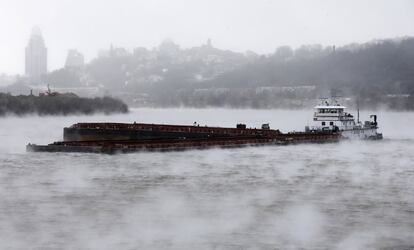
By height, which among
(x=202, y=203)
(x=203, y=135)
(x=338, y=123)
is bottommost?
(x=202, y=203)

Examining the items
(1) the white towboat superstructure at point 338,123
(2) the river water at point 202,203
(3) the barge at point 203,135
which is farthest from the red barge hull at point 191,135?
(2) the river water at point 202,203

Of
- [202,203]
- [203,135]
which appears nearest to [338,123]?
[203,135]

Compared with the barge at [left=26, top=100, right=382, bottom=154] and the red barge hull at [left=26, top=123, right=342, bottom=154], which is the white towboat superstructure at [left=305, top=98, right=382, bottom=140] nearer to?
the barge at [left=26, top=100, right=382, bottom=154]

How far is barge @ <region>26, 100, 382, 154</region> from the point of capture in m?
72.4

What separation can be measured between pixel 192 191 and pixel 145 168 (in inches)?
520

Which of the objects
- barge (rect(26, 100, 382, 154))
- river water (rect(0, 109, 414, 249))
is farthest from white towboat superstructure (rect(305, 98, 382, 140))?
river water (rect(0, 109, 414, 249))

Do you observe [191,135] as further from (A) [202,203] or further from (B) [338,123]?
(A) [202,203]

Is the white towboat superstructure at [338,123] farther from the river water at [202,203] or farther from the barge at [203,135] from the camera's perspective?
the river water at [202,203]

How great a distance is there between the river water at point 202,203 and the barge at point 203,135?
9037mm

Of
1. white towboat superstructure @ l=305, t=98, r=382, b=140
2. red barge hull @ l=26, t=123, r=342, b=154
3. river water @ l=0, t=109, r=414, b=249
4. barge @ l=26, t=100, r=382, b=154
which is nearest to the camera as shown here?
river water @ l=0, t=109, r=414, b=249

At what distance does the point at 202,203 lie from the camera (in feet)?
120

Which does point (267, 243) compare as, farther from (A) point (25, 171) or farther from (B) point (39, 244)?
(A) point (25, 171)

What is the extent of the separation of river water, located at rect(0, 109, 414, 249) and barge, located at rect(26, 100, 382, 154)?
9.04 metres

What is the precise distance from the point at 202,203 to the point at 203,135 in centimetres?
5065
